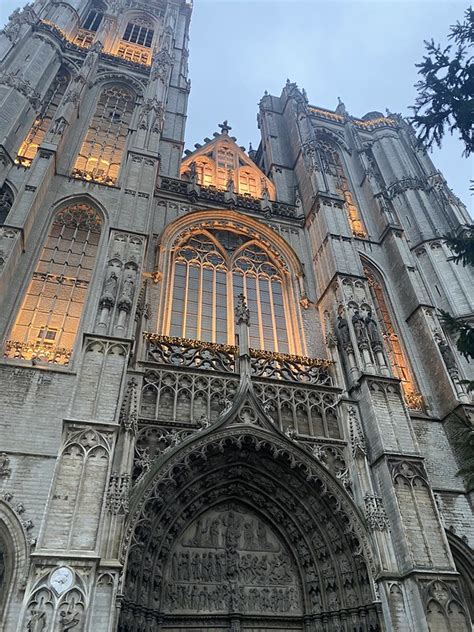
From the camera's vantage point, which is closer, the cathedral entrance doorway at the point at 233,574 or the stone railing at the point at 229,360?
the cathedral entrance doorway at the point at 233,574

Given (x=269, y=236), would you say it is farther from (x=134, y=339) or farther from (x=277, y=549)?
(x=277, y=549)

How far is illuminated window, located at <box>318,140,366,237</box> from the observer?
19.1 metres

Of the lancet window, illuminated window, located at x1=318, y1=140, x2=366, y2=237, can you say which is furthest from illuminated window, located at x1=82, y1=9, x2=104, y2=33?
the lancet window

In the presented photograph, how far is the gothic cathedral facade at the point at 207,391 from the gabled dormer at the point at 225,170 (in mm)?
294

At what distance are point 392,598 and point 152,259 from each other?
33.2 feet

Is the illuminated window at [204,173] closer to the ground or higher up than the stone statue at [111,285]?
higher up

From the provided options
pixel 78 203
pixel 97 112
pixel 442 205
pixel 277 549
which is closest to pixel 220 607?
pixel 277 549

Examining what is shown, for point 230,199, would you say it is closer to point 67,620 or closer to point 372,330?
point 372,330

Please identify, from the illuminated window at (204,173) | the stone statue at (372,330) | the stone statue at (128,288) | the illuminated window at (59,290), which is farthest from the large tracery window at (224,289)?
the illuminated window at (204,173)

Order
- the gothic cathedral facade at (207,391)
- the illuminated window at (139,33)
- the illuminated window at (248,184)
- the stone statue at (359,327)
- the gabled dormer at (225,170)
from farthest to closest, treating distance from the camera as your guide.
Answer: the illuminated window at (139,33)
the illuminated window at (248,184)
the gabled dormer at (225,170)
the stone statue at (359,327)
the gothic cathedral facade at (207,391)

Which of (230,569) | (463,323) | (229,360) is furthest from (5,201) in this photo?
(463,323)

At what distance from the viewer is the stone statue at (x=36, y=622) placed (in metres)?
6.84

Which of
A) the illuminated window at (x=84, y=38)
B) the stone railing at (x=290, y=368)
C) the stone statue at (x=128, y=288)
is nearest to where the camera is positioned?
the stone statue at (x=128, y=288)

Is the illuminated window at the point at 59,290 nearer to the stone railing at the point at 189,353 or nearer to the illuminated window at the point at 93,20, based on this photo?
the stone railing at the point at 189,353
